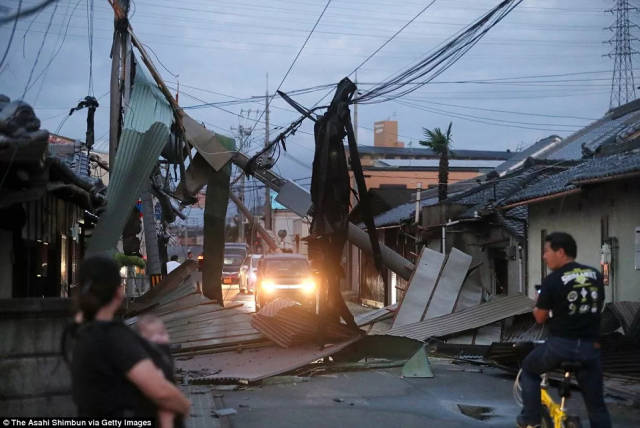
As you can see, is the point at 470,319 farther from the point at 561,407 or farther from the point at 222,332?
the point at 561,407

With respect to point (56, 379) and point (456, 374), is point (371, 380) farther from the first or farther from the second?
point (56, 379)

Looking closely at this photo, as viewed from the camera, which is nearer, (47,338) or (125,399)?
(125,399)

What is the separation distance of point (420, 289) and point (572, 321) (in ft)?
39.5

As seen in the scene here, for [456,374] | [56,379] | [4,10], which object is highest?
[4,10]

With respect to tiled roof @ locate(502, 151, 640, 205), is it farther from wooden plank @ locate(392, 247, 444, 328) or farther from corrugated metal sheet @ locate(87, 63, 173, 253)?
corrugated metal sheet @ locate(87, 63, 173, 253)

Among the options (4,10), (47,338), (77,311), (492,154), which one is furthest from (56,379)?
(492,154)

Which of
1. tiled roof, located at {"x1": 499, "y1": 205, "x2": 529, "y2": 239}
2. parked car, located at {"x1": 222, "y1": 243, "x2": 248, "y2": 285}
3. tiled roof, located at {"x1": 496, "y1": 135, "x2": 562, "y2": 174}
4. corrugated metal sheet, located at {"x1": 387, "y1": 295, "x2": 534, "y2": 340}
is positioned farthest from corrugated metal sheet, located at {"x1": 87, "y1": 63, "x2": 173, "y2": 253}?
parked car, located at {"x1": 222, "y1": 243, "x2": 248, "y2": 285}

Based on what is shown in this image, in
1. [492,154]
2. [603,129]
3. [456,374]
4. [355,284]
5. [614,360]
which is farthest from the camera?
[492,154]

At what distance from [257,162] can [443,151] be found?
8.26 meters

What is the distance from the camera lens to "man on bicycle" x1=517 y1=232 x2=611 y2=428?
20.1 ft

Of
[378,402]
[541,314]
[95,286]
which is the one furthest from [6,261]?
[95,286]

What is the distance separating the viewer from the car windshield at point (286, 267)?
84.7ft

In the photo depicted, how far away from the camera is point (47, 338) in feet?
23.2

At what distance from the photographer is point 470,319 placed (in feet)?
48.6
